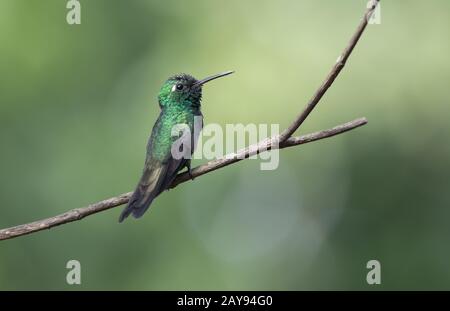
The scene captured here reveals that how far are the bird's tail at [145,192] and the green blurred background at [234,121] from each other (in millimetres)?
3129

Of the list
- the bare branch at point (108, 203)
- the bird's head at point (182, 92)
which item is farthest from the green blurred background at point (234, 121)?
the bare branch at point (108, 203)

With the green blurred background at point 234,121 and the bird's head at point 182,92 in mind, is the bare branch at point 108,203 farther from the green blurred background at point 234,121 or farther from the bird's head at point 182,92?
the green blurred background at point 234,121

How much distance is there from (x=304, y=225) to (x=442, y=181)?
214 centimetres

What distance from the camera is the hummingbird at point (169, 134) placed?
530 cm

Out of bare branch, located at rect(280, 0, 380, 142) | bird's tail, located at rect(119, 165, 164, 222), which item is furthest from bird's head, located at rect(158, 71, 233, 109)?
bare branch, located at rect(280, 0, 380, 142)

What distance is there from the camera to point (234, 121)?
28.0ft

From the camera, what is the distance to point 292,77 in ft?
27.9

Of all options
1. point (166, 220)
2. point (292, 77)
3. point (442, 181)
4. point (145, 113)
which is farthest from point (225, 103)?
point (442, 181)

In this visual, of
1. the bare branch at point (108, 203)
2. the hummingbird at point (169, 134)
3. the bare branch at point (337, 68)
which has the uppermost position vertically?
the hummingbird at point (169, 134)

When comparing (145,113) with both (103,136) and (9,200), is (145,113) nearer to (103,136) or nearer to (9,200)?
(103,136)

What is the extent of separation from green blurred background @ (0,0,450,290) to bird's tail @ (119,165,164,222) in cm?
313

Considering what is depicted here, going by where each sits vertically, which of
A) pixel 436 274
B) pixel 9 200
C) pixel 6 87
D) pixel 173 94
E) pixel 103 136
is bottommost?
pixel 436 274

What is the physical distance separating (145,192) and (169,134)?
0.99 metres

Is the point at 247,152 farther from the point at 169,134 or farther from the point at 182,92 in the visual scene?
the point at 182,92
